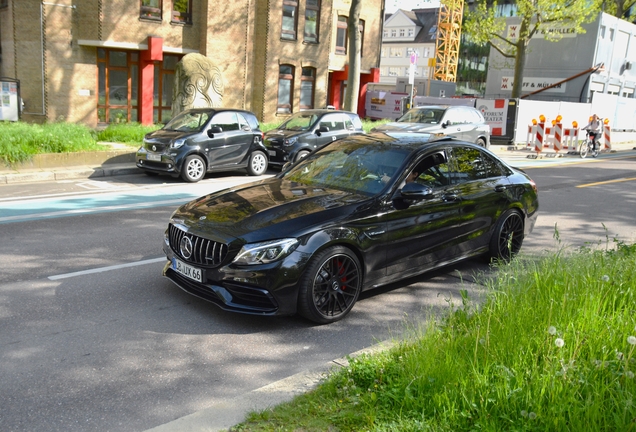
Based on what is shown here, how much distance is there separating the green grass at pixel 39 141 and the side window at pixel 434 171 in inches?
419

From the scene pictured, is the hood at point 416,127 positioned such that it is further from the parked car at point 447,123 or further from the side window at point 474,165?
the side window at point 474,165

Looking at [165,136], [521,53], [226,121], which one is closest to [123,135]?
[165,136]

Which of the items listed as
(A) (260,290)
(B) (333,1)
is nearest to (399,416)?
(A) (260,290)

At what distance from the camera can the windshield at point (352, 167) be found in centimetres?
649

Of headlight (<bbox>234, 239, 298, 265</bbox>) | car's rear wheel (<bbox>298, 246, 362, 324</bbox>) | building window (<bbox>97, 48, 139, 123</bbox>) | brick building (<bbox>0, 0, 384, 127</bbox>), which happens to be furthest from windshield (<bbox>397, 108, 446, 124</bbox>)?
headlight (<bbox>234, 239, 298, 265</bbox>)

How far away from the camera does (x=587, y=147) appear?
1014 inches

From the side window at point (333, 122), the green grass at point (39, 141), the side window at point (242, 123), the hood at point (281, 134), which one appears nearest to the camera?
the green grass at point (39, 141)

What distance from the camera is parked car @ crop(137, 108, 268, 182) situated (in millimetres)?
14359

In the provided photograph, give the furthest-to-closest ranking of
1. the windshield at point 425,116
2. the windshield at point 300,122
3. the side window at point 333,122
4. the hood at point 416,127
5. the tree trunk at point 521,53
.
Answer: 1. the tree trunk at point 521,53
2. the windshield at point 425,116
3. the hood at point 416,127
4. the side window at point 333,122
5. the windshield at point 300,122

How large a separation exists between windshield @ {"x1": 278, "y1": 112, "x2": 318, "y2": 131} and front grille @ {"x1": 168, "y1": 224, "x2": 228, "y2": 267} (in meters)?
11.7

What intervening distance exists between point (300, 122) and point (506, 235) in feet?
34.4

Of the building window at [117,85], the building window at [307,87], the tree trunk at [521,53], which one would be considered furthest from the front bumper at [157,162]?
the tree trunk at [521,53]

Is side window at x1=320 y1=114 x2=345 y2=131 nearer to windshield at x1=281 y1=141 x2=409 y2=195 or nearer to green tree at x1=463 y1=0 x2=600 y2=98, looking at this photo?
windshield at x1=281 y1=141 x2=409 y2=195

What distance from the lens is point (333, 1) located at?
33250 mm
